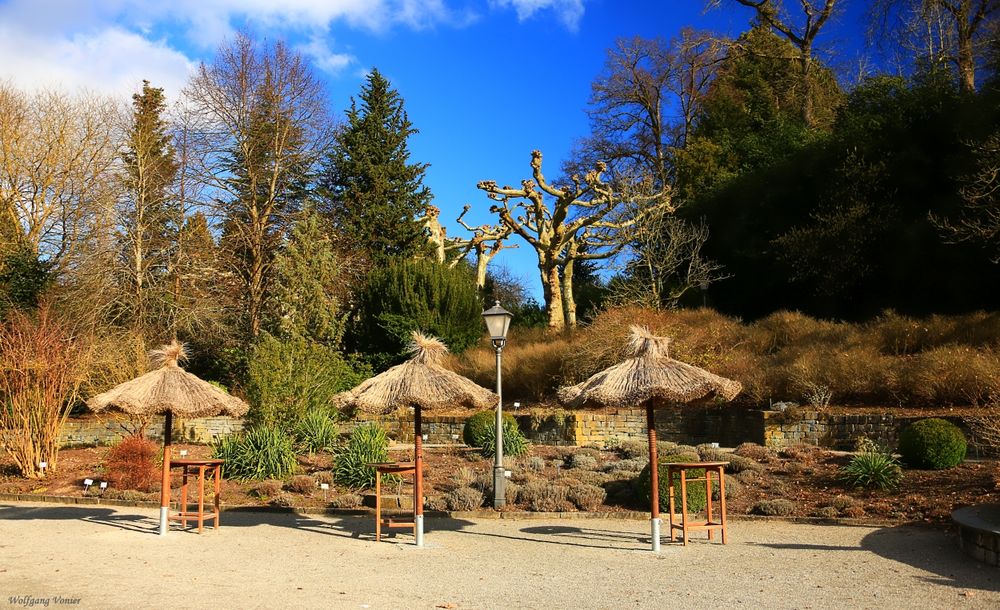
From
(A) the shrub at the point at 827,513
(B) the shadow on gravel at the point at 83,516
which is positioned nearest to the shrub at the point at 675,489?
(A) the shrub at the point at 827,513

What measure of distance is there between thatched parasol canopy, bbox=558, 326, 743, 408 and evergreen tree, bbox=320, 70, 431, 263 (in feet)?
76.2

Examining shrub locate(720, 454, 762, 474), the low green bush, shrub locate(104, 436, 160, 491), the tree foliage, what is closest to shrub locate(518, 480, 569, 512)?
shrub locate(720, 454, 762, 474)

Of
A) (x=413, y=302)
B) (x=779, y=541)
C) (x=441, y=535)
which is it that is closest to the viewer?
(x=779, y=541)

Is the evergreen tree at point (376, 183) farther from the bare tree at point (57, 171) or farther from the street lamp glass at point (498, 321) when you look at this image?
the street lamp glass at point (498, 321)

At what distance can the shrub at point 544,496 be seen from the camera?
12414mm

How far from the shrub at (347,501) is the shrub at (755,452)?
279 inches

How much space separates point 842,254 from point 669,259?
6.15 metres

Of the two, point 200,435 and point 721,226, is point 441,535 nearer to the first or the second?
point 200,435

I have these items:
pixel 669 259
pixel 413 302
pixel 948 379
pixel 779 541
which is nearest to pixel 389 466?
pixel 779 541

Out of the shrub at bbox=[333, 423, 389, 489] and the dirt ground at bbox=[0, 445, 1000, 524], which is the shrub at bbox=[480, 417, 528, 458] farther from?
the shrub at bbox=[333, 423, 389, 489]

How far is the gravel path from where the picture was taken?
277 inches

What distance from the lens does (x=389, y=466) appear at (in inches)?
399

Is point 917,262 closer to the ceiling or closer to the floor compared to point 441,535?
closer to the ceiling

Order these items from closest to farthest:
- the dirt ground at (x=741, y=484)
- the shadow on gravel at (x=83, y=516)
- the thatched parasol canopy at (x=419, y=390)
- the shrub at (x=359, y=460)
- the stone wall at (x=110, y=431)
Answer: the thatched parasol canopy at (x=419, y=390), the dirt ground at (x=741, y=484), the shadow on gravel at (x=83, y=516), the shrub at (x=359, y=460), the stone wall at (x=110, y=431)
